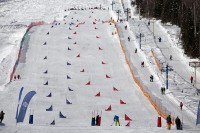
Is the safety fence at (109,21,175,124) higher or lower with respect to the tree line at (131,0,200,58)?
lower

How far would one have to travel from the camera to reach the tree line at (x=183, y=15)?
52062 millimetres

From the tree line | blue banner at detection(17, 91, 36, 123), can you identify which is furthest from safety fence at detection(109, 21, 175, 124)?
blue banner at detection(17, 91, 36, 123)

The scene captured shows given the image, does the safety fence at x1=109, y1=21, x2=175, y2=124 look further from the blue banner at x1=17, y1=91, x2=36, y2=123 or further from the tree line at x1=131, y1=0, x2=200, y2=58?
the blue banner at x1=17, y1=91, x2=36, y2=123

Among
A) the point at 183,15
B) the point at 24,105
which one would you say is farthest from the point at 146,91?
the point at 183,15

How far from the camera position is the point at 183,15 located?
202ft

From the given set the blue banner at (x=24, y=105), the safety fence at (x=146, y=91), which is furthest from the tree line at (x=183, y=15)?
the blue banner at (x=24, y=105)

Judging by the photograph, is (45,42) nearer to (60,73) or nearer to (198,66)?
(60,73)

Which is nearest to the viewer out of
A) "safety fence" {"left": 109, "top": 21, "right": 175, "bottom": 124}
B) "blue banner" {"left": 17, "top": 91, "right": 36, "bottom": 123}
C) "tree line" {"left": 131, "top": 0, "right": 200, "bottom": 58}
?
"blue banner" {"left": 17, "top": 91, "right": 36, "bottom": 123}

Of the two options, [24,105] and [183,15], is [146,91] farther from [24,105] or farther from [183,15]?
[183,15]

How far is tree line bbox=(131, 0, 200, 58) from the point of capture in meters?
52.1

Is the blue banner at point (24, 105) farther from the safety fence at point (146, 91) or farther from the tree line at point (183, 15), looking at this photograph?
the tree line at point (183, 15)

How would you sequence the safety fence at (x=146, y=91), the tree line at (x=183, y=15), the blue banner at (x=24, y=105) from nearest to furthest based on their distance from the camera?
the blue banner at (x=24, y=105) < the safety fence at (x=146, y=91) < the tree line at (x=183, y=15)

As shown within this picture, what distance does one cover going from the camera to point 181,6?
66812 millimetres

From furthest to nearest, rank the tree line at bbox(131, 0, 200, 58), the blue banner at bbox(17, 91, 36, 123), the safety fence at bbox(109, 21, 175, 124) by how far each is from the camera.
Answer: the tree line at bbox(131, 0, 200, 58) → the safety fence at bbox(109, 21, 175, 124) → the blue banner at bbox(17, 91, 36, 123)
